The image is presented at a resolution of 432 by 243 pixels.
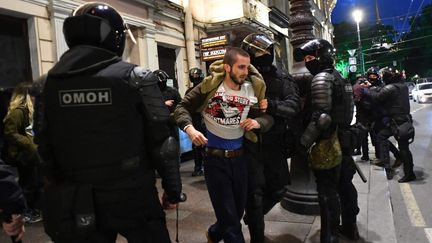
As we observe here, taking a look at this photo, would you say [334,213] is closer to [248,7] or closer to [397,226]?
[397,226]

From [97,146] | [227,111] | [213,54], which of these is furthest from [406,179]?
[213,54]

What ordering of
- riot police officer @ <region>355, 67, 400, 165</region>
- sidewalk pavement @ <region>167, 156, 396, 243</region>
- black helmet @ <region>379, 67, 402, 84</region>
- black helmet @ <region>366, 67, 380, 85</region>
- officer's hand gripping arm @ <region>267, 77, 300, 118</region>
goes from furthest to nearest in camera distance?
black helmet @ <region>366, 67, 380, 85</region> < riot police officer @ <region>355, 67, 400, 165</region> < black helmet @ <region>379, 67, 402, 84</region> < sidewalk pavement @ <region>167, 156, 396, 243</region> < officer's hand gripping arm @ <region>267, 77, 300, 118</region>

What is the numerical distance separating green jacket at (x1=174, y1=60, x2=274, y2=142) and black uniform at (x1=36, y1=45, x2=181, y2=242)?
3.38 feet

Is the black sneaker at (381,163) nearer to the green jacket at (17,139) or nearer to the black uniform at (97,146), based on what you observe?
the green jacket at (17,139)

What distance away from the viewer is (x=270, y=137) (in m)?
3.64

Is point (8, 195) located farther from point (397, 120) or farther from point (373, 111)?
point (373, 111)

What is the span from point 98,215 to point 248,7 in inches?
483

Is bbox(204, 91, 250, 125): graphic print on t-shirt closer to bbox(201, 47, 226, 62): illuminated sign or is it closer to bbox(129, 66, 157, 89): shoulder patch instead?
bbox(129, 66, 157, 89): shoulder patch

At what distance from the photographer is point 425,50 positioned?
55.3 m

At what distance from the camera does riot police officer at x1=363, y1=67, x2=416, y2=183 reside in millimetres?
6613

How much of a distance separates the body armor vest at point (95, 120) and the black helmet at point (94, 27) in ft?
0.58

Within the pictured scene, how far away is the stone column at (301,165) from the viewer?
15.1ft

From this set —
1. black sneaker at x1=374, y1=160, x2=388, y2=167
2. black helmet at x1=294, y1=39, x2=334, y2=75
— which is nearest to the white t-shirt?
black helmet at x1=294, y1=39, x2=334, y2=75

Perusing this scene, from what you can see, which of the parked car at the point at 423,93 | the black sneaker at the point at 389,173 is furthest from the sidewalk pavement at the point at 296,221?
the parked car at the point at 423,93
